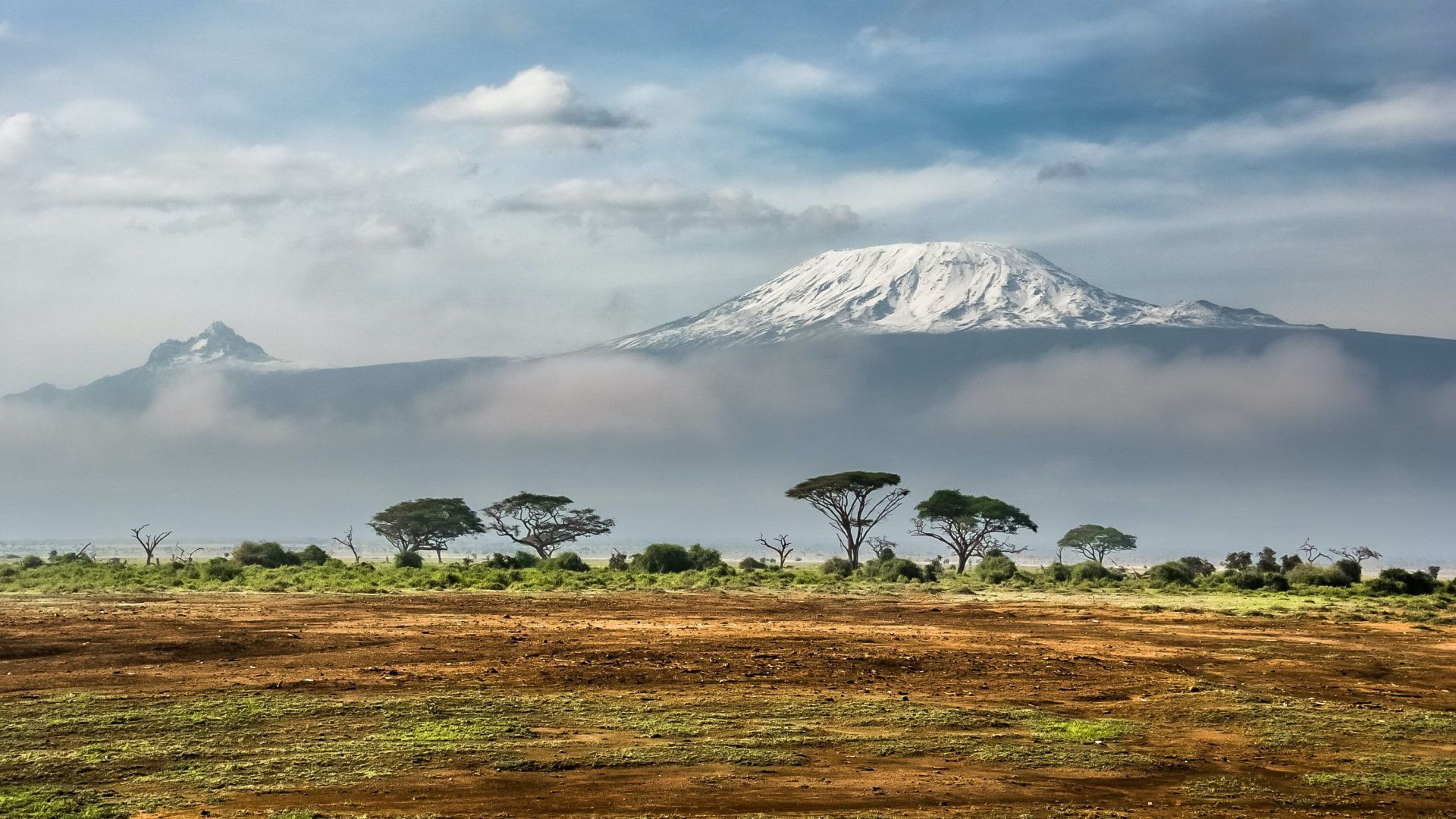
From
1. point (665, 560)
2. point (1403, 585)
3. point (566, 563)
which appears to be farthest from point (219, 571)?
point (1403, 585)

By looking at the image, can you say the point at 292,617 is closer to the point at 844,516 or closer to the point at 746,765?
the point at 746,765

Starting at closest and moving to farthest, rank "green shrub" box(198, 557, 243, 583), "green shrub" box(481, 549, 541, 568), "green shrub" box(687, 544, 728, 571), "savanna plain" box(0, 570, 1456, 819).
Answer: "savanna plain" box(0, 570, 1456, 819) < "green shrub" box(198, 557, 243, 583) < "green shrub" box(481, 549, 541, 568) < "green shrub" box(687, 544, 728, 571)

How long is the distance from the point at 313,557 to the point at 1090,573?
41.8m

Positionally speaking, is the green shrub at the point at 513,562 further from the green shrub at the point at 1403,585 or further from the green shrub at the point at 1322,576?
the green shrub at the point at 1403,585

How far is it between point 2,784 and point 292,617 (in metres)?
19.2

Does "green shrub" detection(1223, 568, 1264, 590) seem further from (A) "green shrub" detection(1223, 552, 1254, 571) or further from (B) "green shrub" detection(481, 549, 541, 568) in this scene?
(A) "green shrub" detection(1223, 552, 1254, 571)

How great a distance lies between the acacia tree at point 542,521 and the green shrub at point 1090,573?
154 feet

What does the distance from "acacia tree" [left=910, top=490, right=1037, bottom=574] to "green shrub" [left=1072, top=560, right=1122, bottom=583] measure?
2671 centimetres

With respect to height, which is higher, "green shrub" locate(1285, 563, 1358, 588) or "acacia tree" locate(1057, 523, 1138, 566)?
"acacia tree" locate(1057, 523, 1138, 566)

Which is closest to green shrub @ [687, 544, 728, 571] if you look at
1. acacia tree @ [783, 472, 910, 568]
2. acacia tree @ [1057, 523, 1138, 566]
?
acacia tree @ [783, 472, 910, 568]

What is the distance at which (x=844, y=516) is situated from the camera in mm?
89000

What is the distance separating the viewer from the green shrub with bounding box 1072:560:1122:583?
58625mm

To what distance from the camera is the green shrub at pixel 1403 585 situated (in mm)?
46125

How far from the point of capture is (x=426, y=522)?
104 meters
